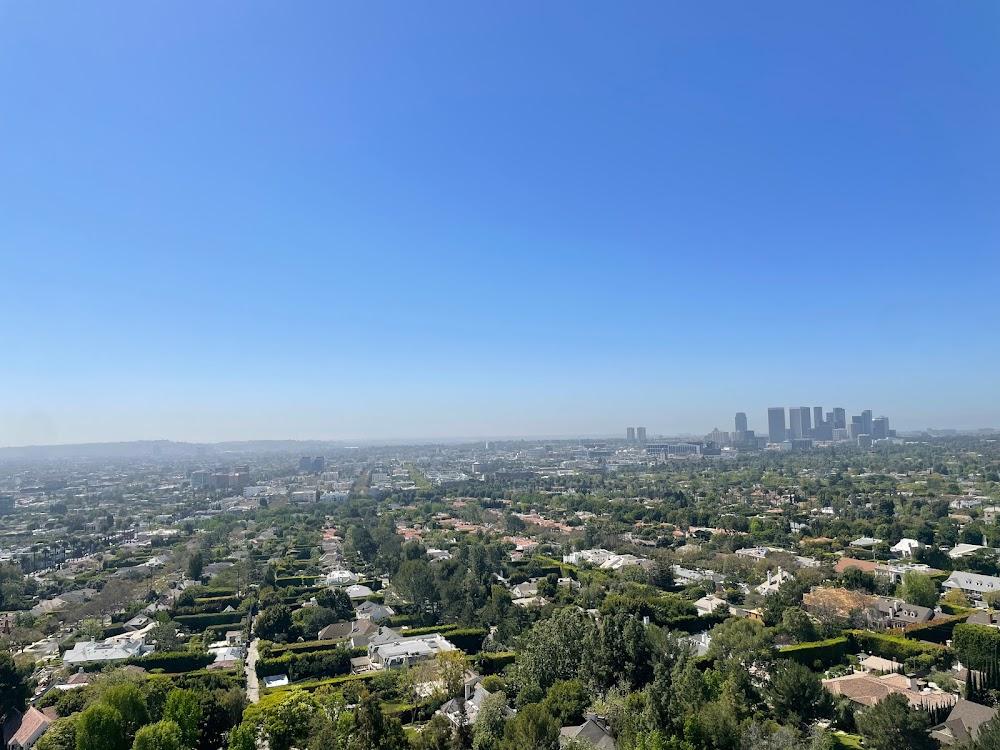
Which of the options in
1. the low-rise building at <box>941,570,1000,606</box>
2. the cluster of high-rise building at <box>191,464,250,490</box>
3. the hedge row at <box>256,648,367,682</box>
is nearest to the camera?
the hedge row at <box>256,648,367,682</box>

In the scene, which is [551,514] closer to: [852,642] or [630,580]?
Result: [630,580]

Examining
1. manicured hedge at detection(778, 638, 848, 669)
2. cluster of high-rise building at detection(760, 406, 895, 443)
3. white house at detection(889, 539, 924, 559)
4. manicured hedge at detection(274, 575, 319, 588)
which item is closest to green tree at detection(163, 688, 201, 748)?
manicured hedge at detection(778, 638, 848, 669)

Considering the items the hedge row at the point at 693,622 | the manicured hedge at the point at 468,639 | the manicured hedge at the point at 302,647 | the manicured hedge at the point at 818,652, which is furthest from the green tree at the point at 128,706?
the manicured hedge at the point at 818,652

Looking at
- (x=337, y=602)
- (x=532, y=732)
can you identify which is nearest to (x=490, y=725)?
(x=532, y=732)

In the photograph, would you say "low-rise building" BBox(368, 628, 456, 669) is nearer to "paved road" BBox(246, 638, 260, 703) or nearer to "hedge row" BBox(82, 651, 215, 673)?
"paved road" BBox(246, 638, 260, 703)

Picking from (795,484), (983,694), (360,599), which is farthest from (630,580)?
(795,484)

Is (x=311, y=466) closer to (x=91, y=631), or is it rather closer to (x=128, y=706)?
(x=91, y=631)

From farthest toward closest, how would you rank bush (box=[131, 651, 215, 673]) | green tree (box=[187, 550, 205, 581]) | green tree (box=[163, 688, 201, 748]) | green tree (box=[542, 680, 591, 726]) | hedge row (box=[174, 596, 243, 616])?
1. green tree (box=[187, 550, 205, 581])
2. hedge row (box=[174, 596, 243, 616])
3. bush (box=[131, 651, 215, 673])
4. green tree (box=[542, 680, 591, 726])
5. green tree (box=[163, 688, 201, 748])
